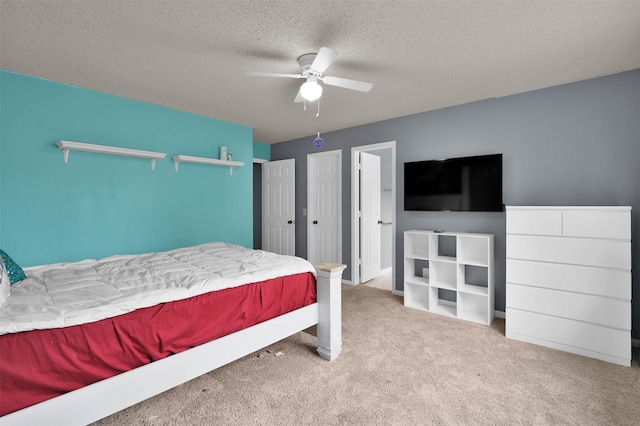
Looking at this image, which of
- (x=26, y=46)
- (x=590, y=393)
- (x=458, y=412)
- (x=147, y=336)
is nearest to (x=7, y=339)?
(x=147, y=336)

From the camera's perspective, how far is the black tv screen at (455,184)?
10.9 feet

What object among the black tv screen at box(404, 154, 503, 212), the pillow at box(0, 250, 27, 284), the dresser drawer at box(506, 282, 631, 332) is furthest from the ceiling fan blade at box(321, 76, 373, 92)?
the pillow at box(0, 250, 27, 284)

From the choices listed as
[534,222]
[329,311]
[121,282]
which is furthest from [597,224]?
[121,282]

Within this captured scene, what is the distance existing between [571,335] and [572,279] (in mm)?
476

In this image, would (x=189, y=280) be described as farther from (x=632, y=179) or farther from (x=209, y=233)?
(x=632, y=179)

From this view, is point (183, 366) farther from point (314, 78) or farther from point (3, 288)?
point (314, 78)

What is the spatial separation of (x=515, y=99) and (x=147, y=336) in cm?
387

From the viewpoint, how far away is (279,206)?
5574 millimetres

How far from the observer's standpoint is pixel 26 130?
2.74 meters

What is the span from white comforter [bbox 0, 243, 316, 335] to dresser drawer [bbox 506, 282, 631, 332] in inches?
77.4

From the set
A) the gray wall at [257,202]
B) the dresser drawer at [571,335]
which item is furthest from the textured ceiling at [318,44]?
the gray wall at [257,202]

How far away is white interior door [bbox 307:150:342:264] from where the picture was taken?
484 cm

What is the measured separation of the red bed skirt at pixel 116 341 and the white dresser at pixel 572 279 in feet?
7.47

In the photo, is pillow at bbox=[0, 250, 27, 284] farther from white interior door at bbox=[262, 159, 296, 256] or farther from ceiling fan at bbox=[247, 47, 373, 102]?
white interior door at bbox=[262, 159, 296, 256]
